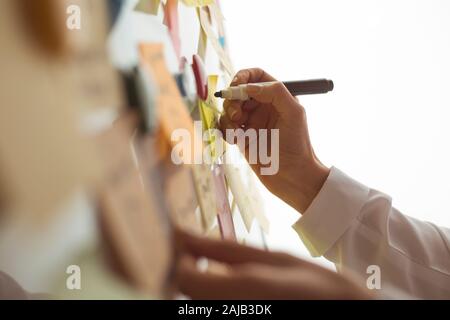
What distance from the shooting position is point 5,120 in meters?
0.23

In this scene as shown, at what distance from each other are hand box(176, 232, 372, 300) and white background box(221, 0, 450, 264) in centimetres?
87

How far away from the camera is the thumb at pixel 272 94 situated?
53cm

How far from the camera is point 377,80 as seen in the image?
114 centimetres

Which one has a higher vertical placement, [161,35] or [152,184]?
[161,35]

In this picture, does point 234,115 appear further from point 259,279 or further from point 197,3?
point 259,279

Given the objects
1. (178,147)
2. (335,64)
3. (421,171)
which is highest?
(335,64)

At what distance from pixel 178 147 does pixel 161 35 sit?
13 centimetres

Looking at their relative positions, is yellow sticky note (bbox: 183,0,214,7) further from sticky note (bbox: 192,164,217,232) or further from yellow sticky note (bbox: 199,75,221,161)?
sticky note (bbox: 192,164,217,232)

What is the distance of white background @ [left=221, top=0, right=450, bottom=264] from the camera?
1.12 m

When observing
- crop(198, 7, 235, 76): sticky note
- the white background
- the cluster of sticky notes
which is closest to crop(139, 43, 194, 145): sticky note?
the cluster of sticky notes

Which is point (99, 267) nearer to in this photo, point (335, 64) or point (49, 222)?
point (49, 222)

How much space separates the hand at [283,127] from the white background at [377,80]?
0.52m

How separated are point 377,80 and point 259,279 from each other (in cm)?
104
